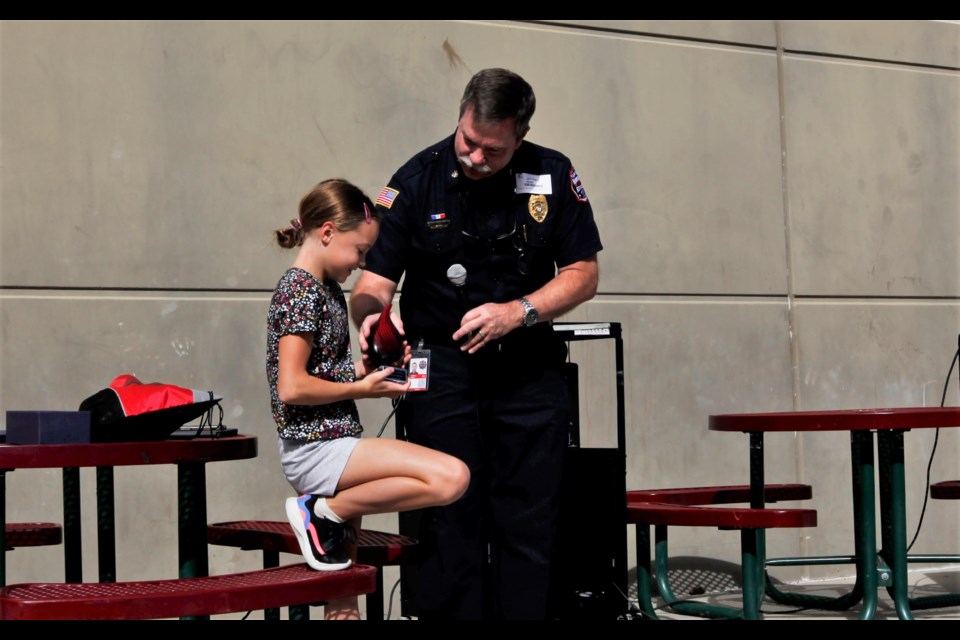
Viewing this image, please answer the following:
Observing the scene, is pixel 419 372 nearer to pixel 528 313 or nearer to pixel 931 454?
pixel 528 313

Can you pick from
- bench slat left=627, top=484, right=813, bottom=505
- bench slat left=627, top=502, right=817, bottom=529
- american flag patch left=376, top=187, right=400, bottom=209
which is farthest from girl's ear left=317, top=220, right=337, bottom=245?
bench slat left=627, top=484, right=813, bottom=505

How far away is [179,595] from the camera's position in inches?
111

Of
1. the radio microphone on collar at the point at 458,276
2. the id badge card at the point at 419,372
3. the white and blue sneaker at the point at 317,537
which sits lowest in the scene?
the white and blue sneaker at the point at 317,537

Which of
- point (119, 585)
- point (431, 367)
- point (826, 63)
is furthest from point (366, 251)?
point (826, 63)

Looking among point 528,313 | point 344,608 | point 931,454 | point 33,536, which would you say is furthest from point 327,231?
point 931,454

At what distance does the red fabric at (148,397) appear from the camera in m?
3.27

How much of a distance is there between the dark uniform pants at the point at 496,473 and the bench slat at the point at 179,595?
529 mm

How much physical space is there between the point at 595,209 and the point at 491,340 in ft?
7.81

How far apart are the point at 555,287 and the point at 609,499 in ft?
3.06

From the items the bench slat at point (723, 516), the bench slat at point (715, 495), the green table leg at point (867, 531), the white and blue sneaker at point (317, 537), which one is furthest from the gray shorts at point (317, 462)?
the green table leg at point (867, 531)

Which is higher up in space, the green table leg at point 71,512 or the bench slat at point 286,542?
the green table leg at point 71,512

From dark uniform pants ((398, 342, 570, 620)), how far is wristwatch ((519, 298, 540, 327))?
6.9 inches

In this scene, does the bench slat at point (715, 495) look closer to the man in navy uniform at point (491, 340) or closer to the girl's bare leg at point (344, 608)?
the man in navy uniform at point (491, 340)

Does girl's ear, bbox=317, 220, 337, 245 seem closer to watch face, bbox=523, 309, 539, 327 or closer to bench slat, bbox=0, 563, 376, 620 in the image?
watch face, bbox=523, 309, 539, 327
